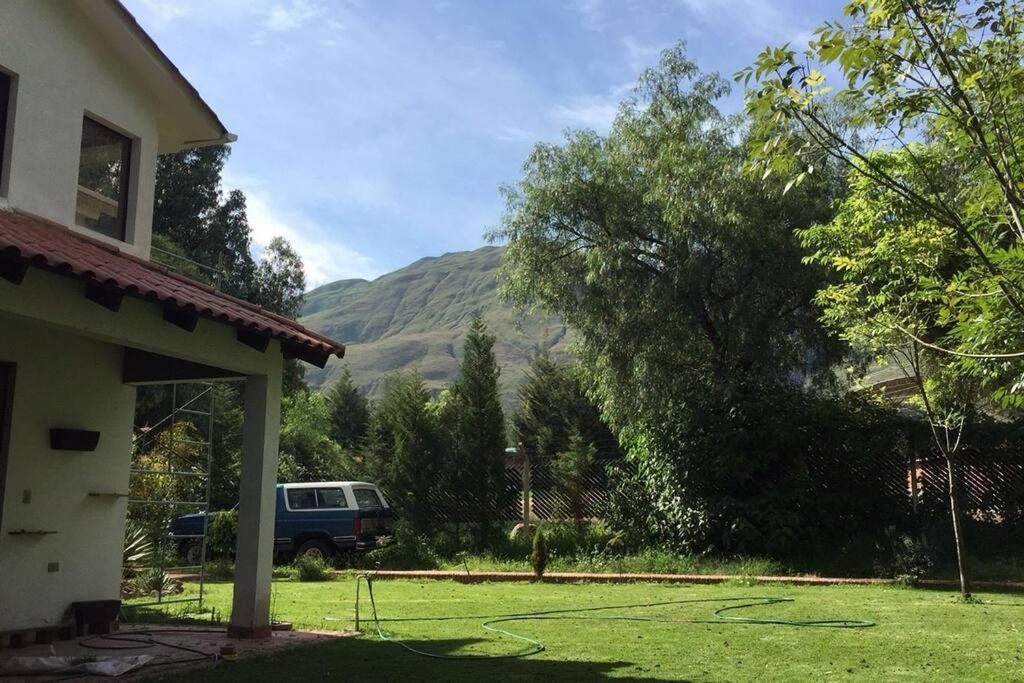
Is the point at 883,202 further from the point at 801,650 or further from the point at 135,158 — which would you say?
the point at 135,158

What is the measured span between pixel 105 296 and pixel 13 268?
87cm

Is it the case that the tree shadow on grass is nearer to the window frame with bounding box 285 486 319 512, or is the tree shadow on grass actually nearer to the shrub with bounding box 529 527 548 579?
the shrub with bounding box 529 527 548 579

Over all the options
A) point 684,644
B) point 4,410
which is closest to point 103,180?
point 4,410

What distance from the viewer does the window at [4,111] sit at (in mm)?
8070

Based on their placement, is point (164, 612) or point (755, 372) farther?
point (755, 372)

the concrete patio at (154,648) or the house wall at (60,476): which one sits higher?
the house wall at (60,476)

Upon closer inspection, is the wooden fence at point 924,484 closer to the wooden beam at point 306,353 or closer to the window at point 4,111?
the wooden beam at point 306,353

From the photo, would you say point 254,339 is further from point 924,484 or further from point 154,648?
point 924,484

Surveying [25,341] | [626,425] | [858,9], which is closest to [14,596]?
[25,341]

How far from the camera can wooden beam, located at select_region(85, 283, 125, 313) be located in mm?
6375

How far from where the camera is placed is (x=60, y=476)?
8734 millimetres

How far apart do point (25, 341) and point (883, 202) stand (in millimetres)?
8012

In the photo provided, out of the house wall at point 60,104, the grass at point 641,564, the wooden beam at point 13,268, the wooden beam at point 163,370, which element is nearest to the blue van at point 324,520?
the grass at point 641,564

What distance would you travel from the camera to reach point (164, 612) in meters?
10.8
